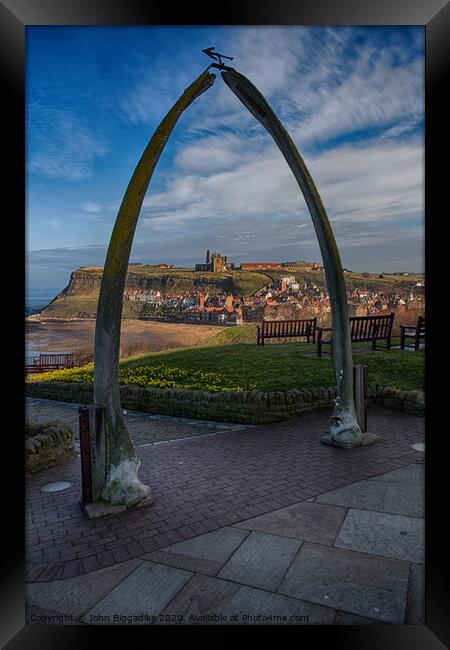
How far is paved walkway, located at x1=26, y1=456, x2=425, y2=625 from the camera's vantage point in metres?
2.72

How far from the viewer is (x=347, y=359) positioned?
5.76 meters

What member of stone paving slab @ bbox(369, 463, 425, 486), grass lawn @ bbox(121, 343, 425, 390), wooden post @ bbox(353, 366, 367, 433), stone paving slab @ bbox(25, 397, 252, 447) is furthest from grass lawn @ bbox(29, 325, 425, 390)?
stone paving slab @ bbox(369, 463, 425, 486)

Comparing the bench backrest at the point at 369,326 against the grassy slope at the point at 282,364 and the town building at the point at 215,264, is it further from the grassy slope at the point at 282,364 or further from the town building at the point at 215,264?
the town building at the point at 215,264

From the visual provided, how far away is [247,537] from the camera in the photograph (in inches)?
140

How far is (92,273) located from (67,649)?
732 centimetres

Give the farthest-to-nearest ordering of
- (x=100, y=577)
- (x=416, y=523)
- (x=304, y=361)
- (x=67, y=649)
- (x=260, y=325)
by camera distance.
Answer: (x=260, y=325), (x=304, y=361), (x=416, y=523), (x=100, y=577), (x=67, y=649)

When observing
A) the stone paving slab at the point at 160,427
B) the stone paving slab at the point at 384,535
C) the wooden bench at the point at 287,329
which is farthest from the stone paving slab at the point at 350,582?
the wooden bench at the point at 287,329

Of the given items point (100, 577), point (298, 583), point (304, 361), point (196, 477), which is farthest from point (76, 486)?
point (304, 361)

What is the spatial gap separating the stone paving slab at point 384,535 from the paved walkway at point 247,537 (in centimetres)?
1

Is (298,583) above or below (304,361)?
below

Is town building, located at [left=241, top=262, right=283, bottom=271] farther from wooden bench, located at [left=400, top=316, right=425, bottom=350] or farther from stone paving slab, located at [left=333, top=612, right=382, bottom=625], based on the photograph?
stone paving slab, located at [left=333, top=612, right=382, bottom=625]

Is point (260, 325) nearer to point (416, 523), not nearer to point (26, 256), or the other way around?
point (416, 523)
